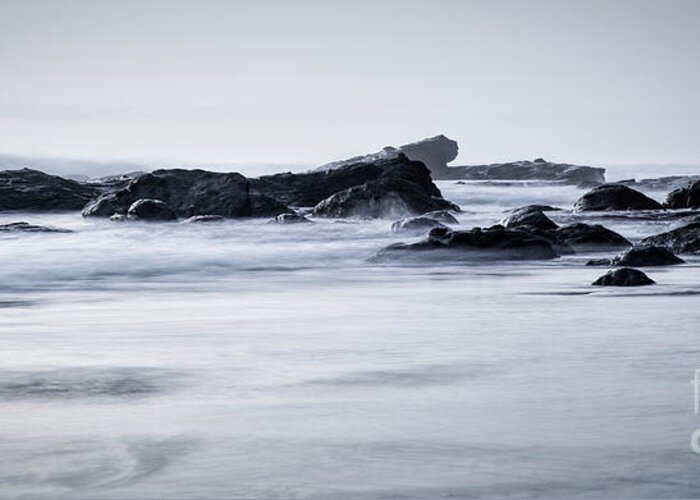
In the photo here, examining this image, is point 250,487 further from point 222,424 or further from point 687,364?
point 687,364

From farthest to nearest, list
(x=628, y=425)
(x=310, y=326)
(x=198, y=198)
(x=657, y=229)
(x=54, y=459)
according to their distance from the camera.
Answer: (x=198, y=198), (x=657, y=229), (x=310, y=326), (x=628, y=425), (x=54, y=459)

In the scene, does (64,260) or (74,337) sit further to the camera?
(64,260)

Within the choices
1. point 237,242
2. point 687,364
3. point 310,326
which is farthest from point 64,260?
point 687,364

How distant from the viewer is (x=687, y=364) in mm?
6359

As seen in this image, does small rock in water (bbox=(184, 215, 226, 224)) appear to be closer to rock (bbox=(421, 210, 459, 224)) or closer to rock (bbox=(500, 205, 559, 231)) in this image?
rock (bbox=(421, 210, 459, 224))

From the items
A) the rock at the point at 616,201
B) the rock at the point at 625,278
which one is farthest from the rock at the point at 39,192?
the rock at the point at 625,278

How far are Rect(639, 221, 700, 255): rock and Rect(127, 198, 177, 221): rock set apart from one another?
14.9 meters

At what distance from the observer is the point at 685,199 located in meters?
32.9

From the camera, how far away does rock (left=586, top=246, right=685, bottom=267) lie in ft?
46.6

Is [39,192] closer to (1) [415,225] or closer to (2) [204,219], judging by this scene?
(2) [204,219]

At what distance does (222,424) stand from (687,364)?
2.77 metres

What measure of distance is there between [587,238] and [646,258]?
12.8 feet

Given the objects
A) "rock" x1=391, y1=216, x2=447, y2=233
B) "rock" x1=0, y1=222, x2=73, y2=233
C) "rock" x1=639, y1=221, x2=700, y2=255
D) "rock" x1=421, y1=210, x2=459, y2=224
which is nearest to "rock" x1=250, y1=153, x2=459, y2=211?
"rock" x1=421, y1=210, x2=459, y2=224

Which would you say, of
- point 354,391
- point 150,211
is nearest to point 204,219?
point 150,211
